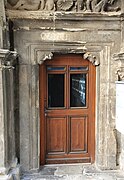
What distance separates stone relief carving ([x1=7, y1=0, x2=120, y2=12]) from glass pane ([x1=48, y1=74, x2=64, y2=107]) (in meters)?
0.97

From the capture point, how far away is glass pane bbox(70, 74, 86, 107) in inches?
152

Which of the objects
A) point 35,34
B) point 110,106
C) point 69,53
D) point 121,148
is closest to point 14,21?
point 35,34

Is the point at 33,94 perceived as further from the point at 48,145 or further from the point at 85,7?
the point at 85,7

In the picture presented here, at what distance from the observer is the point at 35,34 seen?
3555 mm

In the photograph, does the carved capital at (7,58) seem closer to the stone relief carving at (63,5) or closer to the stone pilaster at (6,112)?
the stone pilaster at (6,112)

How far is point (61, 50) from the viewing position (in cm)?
363

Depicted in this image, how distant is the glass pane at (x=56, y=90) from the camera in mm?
3838

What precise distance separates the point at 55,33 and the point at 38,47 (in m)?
0.31

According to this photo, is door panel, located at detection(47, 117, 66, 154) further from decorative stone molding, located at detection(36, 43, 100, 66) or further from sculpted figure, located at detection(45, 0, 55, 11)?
sculpted figure, located at detection(45, 0, 55, 11)

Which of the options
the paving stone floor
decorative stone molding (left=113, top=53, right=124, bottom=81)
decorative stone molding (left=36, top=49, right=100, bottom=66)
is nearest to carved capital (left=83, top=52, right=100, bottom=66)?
decorative stone molding (left=36, top=49, right=100, bottom=66)

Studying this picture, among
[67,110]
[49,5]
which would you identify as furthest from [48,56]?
[67,110]

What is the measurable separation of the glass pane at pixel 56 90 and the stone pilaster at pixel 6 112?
634 millimetres

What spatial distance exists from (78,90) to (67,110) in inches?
13.7

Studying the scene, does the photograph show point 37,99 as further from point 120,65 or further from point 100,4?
point 100,4
